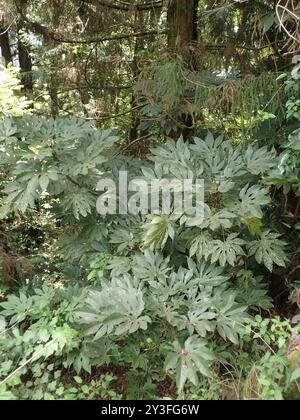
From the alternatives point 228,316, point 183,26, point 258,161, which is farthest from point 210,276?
point 183,26

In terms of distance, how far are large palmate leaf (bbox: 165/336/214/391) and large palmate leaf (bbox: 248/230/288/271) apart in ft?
2.46

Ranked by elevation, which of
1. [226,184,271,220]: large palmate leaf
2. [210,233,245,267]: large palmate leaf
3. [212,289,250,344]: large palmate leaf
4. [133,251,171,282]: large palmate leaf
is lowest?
[212,289,250,344]: large palmate leaf

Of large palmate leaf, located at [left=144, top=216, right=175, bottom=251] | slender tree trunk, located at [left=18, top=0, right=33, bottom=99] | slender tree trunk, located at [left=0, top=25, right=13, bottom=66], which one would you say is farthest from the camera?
slender tree trunk, located at [left=0, top=25, right=13, bottom=66]

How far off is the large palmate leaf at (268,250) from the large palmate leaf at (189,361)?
2.46ft

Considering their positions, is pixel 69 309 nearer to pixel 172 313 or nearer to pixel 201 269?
pixel 172 313

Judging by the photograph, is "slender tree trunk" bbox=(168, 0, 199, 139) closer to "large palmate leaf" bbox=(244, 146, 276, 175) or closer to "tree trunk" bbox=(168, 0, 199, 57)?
"tree trunk" bbox=(168, 0, 199, 57)

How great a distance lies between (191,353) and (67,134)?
1760 mm

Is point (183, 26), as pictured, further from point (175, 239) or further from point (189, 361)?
point (189, 361)

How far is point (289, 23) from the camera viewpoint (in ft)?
10.2

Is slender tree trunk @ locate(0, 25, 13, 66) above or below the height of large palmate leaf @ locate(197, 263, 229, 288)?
above

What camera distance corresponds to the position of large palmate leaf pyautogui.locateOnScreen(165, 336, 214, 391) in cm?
189

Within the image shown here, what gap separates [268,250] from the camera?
2.56 m

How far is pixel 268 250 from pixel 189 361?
986 mm

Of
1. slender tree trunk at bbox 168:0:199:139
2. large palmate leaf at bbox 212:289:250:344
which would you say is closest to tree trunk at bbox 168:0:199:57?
slender tree trunk at bbox 168:0:199:139
